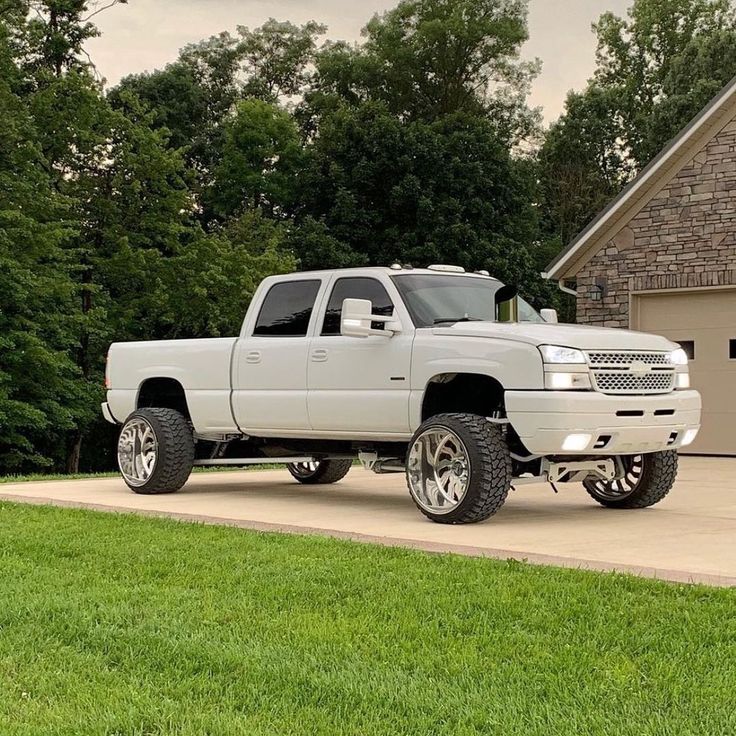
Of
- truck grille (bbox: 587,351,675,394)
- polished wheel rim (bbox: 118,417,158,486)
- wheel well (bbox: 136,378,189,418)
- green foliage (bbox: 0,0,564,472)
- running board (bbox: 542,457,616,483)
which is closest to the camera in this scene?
truck grille (bbox: 587,351,675,394)

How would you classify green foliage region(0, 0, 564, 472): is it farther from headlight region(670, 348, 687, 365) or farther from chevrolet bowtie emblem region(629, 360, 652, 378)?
chevrolet bowtie emblem region(629, 360, 652, 378)

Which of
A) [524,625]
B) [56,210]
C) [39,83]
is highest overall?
[39,83]

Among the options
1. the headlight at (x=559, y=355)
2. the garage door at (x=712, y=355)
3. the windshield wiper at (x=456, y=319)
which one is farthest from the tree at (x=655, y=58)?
the headlight at (x=559, y=355)

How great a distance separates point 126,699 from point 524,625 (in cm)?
190

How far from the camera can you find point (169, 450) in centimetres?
1145

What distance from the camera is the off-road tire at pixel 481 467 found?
29.1 feet

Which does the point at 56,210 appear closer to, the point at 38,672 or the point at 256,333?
the point at 256,333

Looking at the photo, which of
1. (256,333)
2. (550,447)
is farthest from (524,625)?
(256,333)

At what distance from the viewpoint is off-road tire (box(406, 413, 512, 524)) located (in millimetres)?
8883

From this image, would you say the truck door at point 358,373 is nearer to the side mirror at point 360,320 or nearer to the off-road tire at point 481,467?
the side mirror at point 360,320

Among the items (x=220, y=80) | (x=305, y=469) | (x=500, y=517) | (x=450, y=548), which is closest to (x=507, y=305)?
(x=500, y=517)

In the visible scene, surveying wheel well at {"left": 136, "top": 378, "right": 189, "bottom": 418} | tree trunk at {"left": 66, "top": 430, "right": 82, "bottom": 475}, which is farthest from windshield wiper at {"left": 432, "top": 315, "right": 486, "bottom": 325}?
tree trunk at {"left": 66, "top": 430, "right": 82, "bottom": 475}

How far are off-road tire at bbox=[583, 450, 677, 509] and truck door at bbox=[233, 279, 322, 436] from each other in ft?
9.74

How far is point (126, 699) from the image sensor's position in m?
4.15
